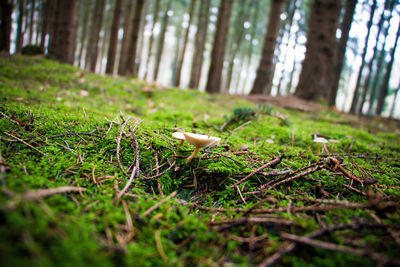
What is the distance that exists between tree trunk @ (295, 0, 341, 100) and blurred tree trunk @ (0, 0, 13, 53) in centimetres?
1110

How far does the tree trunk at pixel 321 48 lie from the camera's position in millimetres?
6988

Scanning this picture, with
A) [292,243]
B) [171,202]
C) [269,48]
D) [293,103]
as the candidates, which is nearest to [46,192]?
[171,202]

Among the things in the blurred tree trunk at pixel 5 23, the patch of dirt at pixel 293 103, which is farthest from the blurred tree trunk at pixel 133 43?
the patch of dirt at pixel 293 103

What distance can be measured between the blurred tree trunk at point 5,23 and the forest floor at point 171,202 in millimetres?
8691

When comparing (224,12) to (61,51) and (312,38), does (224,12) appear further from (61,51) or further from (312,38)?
(61,51)

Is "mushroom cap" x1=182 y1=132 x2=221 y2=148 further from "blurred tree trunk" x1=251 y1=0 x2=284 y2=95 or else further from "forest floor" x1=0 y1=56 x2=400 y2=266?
"blurred tree trunk" x1=251 y1=0 x2=284 y2=95

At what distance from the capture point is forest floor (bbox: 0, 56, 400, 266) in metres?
0.81

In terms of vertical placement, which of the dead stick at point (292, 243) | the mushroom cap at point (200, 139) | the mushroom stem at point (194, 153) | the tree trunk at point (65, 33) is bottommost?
the dead stick at point (292, 243)

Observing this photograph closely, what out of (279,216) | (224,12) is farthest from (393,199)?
(224,12)

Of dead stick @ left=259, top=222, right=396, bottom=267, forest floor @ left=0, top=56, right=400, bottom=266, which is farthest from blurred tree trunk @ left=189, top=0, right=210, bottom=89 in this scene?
dead stick @ left=259, top=222, right=396, bottom=267

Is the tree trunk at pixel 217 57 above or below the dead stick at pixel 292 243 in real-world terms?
above

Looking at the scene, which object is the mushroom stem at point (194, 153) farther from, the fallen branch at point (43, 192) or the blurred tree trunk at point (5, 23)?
the blurred tree trunk at point (5, 23)

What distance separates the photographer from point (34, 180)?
1110mm

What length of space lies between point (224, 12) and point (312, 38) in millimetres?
3818
